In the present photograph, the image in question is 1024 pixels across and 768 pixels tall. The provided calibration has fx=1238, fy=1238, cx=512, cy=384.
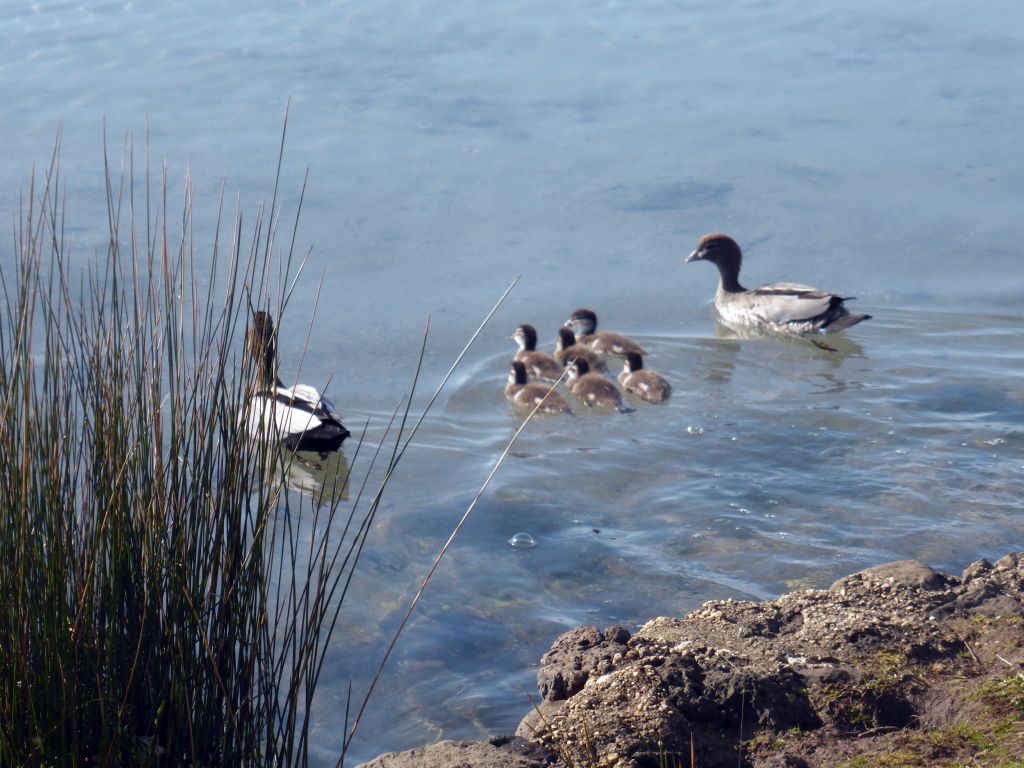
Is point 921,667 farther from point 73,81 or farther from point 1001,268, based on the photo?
point 73,81

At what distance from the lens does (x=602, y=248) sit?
10.2 meters

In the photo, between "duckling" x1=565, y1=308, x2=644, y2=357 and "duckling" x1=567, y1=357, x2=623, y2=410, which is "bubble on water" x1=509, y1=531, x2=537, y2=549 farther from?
"duckling" x1=565, y1=308, x2=644, y2=357

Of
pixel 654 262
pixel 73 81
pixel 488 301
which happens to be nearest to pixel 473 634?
pixel 488 301

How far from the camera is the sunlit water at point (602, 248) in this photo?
589 cm

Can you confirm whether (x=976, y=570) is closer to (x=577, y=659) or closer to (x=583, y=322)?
(x=577, y=659)

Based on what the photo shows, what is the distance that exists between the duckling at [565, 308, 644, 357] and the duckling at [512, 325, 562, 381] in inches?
13.8

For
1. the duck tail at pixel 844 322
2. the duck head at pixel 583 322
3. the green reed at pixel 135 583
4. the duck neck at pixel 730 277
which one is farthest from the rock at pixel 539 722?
the duck neck at pixel 730 277

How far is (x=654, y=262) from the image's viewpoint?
1026 cm

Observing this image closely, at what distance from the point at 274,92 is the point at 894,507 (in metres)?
8.80

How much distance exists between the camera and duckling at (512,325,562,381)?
28.5ft

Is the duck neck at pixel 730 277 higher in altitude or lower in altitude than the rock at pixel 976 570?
higher

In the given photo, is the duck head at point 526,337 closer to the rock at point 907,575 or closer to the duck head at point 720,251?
the duck head at point 720,251

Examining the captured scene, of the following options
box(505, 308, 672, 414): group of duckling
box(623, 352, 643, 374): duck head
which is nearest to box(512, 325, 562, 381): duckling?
box(505, 308, 672, 414): group of duckling

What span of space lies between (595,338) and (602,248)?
143cm
